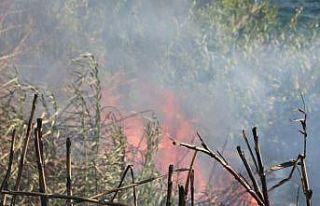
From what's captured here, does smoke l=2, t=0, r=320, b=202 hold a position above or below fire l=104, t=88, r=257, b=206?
above

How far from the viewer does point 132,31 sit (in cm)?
598

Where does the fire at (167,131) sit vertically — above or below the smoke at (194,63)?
below

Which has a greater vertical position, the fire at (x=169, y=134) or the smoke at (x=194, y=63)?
the smoke at (x=194, y=63)

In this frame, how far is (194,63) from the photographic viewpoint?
6.01 metres

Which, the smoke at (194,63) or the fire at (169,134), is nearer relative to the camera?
the fire at (169,134)

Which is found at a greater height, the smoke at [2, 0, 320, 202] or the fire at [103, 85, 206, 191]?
the smoke at [2, 0, 320, 202]

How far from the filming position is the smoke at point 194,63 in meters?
5.39

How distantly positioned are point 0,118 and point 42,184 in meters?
1.61

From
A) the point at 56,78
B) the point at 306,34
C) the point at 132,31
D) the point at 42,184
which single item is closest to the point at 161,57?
the point at 132,31

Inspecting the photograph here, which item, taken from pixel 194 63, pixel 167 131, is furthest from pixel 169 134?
pixel 194 63

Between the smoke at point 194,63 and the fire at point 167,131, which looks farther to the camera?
the smoke at point 194,63

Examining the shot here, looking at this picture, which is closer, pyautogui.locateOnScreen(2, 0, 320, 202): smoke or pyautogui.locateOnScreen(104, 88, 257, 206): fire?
pyautogui.locateOnScreen(104, 88, 257, 206): fire

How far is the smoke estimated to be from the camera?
5395mm

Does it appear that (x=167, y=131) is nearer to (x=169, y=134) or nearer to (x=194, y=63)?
(x=169, y=134)
